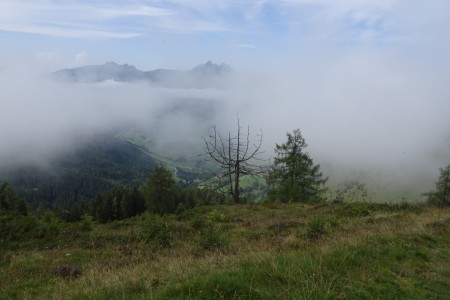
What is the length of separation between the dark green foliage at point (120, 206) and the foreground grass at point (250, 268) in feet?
225

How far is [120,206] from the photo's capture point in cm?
8225

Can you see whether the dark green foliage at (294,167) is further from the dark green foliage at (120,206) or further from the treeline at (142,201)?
the dark green foliage at (120,206)

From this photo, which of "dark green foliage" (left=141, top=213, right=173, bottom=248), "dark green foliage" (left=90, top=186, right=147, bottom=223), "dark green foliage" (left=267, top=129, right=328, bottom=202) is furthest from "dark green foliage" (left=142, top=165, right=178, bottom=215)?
"dark green foliage" (left=141, top=213, right=173, bottom=248)

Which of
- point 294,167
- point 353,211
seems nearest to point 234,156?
point 353,211

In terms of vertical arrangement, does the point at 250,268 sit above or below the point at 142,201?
above

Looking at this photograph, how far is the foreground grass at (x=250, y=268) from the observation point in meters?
6.40

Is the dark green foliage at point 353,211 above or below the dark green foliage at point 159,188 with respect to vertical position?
above

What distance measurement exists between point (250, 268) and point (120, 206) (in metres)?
79.4

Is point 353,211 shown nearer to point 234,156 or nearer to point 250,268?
point 234,156

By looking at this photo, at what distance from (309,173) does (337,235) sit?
141ft

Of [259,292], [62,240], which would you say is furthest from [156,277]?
[62,240]

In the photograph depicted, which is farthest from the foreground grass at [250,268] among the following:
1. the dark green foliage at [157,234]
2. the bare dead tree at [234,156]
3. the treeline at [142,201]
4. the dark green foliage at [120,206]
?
the dark green foliage at [120,206]

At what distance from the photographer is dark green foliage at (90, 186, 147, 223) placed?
81000 millimetres

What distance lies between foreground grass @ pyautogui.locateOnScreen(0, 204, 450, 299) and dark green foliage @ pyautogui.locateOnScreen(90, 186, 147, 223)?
68.5m
